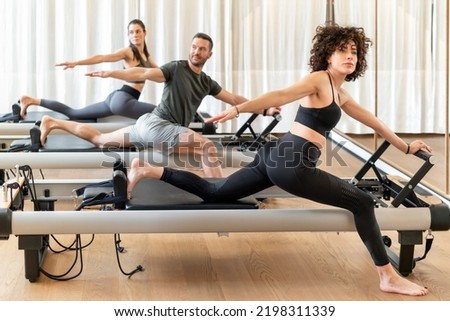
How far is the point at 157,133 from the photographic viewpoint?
4656 millimetres

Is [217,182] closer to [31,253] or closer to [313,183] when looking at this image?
[313,183]

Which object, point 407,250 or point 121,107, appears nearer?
point 407,250

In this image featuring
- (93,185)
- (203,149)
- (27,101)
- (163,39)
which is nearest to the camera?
(93,185)

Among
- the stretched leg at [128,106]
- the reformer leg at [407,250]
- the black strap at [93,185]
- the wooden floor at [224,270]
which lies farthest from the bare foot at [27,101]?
the reformer leg at [407,250]

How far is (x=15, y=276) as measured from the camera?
12.1ft

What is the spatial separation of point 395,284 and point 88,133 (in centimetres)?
225

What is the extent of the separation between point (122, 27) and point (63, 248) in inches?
144

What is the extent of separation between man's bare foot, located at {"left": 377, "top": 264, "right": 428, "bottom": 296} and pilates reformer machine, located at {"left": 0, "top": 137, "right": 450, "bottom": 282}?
0.19 metres

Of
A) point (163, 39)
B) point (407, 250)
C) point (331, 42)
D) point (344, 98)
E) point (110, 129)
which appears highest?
point (163, 39)

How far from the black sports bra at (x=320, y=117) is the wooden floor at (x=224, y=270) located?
66 centimetres

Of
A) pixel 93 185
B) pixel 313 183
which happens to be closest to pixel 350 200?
pixel 313 183
